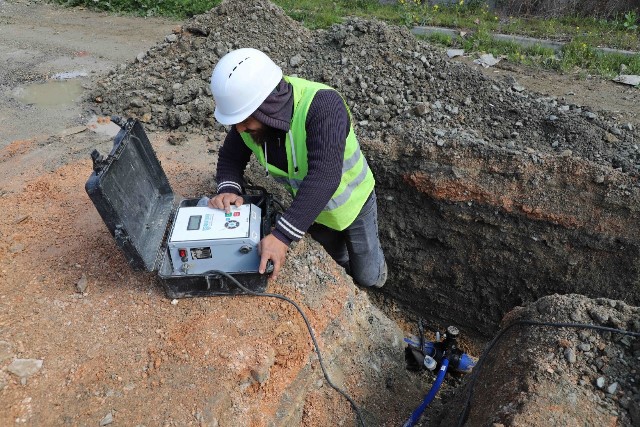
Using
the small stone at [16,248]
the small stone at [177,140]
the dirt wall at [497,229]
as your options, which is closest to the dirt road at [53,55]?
the small stone at [177,140]

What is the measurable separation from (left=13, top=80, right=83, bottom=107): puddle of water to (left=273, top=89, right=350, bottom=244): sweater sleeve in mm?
4789

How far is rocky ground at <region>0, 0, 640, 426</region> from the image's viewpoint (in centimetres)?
247

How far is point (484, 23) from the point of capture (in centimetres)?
888

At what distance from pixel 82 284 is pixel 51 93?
4.67 metres

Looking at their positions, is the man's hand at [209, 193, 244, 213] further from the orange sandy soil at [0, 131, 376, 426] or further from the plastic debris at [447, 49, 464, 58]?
the plastic debris at [447, 49, 464, 58]

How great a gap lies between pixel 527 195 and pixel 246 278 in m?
2.59

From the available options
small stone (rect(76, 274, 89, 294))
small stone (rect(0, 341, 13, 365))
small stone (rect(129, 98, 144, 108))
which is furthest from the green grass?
small stone (rect(0, 341, 13, 365))

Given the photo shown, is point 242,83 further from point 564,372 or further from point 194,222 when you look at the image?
point 564,372

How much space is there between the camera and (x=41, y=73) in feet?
23.3

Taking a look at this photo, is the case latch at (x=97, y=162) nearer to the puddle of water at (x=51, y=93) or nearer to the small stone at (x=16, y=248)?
the small stone at (x=16, y=248)

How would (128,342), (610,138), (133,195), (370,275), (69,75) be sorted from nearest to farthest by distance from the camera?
(128,342) → (133,195) → (370,275) → (610,138) → (69,75)

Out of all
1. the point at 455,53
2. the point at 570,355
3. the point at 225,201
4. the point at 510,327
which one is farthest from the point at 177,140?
the point at 455,53

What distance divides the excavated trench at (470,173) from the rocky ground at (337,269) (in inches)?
0.7

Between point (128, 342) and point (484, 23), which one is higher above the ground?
point (484, 23)
